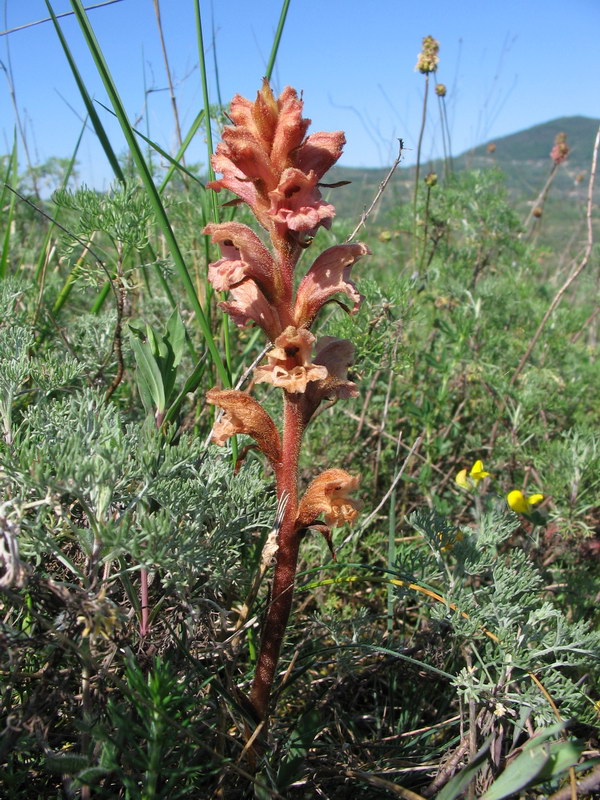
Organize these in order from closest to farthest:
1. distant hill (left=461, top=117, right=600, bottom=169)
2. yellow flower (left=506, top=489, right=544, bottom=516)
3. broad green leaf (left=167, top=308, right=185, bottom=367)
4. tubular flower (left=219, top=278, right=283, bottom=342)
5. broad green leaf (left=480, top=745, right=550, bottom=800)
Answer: broad green leaf (left=480, top=745, right=550, bottom=800) < tubular flower (left=219, top=278, right=283, bottom=342) < broad green leaf (left=167, top=308, right=185, bottom=367) < yellow flower (left=506, top=489, right=544, bottom=516) < distant hill (left=461, top=117, right=600, bottom=169)

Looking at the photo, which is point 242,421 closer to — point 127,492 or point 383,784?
point 127,492

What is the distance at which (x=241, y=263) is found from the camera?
163 cm

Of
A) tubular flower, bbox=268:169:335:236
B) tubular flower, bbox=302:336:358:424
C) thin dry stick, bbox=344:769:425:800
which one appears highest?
tubular flower, bbox=268:169:335:236

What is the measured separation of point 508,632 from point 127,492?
1.23 m

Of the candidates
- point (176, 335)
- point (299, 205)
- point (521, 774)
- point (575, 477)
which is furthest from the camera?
point (575, 477)

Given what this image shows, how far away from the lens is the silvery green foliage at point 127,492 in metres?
1.37

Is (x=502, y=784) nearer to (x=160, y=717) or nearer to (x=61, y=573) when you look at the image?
(x=160, y=717)

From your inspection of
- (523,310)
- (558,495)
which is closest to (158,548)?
(558,495)

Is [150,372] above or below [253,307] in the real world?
below

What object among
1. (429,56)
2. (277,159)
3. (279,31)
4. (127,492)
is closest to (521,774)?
(127,492)

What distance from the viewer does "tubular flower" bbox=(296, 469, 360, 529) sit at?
161 cm

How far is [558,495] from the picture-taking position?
2.72 m

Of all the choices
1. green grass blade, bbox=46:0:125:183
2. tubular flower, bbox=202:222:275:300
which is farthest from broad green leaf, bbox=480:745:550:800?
green grass blade, bbox=46:0:125:183

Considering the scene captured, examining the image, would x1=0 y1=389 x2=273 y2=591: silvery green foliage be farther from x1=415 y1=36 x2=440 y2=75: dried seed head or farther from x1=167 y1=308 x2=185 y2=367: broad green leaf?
x1=415 y1=36 x2=440 y2=75: dried seed head
